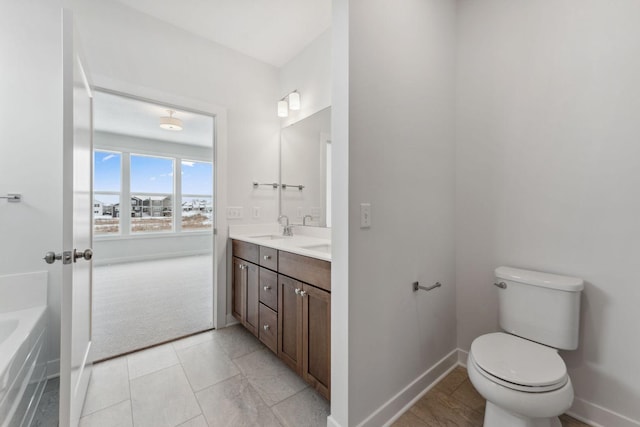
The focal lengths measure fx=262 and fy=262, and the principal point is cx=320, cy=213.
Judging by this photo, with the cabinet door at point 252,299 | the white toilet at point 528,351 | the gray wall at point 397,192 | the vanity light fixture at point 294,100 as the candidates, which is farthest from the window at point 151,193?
the white toilet at point 528,351

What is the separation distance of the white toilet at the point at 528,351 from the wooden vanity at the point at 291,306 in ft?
2.47

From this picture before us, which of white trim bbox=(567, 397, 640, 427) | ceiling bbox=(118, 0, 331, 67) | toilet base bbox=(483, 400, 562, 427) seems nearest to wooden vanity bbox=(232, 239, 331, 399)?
toilet base bbox=(483, 400, 562, 427)

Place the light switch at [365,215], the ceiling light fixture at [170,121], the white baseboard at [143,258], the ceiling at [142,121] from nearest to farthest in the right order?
1. the light switch at [365,215]
2. the ceiling at [142,121]
3. the ceiling light fixture at [170,121]
4. the white baseboard at [143,258]

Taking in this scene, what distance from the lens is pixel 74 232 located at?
1.26m

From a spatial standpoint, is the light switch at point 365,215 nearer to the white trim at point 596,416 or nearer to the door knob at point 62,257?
the door knob at point 62,257

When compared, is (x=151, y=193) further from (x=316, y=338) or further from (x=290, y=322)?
(x=316, y=338)

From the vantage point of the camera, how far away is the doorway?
3029mm

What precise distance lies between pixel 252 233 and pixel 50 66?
6.14 ft

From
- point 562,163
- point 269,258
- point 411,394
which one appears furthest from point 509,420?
point 269,258

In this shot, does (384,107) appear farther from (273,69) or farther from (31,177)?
(31,177)

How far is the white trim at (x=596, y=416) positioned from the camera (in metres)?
1.28

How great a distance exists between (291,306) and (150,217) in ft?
18.8

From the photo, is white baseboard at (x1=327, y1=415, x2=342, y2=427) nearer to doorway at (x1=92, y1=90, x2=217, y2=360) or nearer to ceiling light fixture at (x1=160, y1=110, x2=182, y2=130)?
doorway at (x1=92, y1=90, x2=217, y2=360)

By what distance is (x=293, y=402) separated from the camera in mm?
1516
